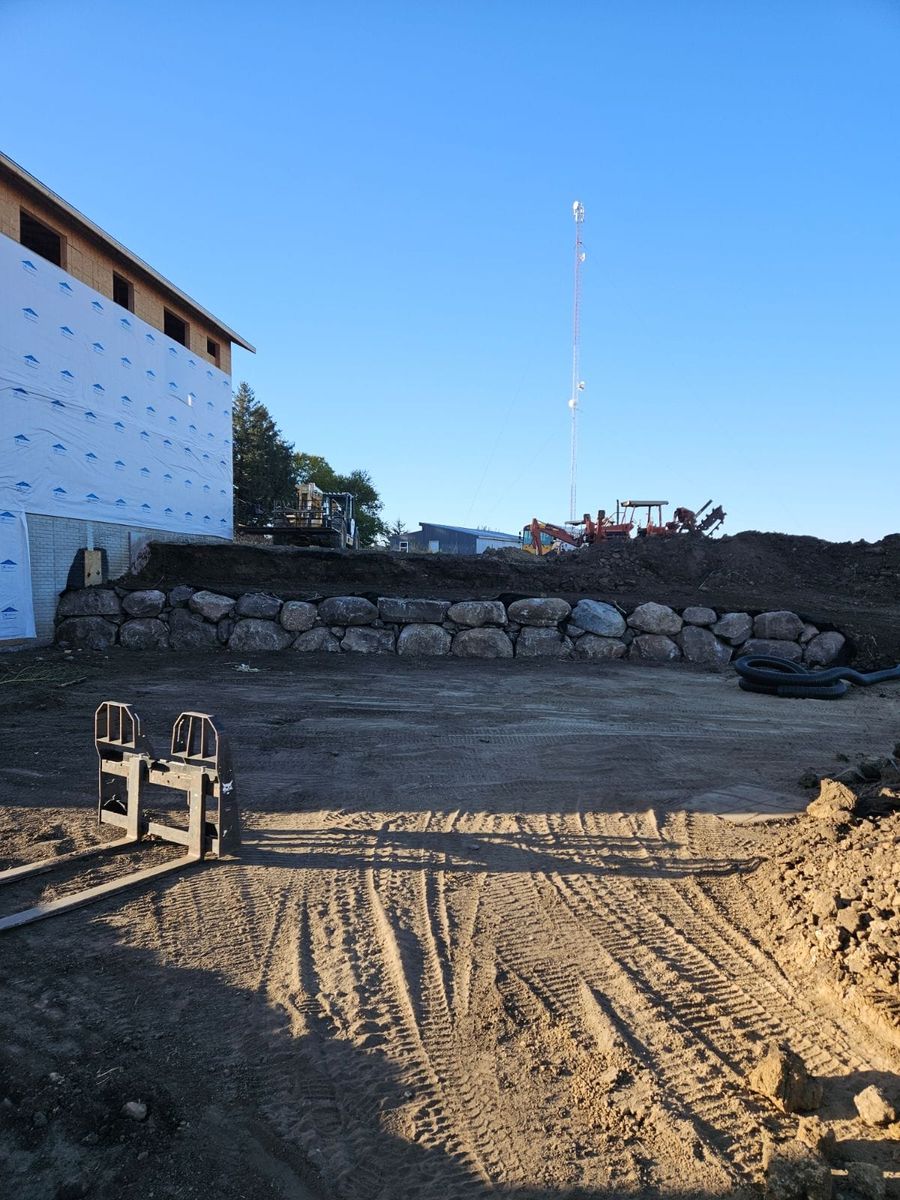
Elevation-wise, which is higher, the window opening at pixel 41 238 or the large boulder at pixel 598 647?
the window opening at pixel 41 238

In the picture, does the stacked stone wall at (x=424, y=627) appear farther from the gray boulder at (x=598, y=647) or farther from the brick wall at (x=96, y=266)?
the brick wall at (x=96, y=266)

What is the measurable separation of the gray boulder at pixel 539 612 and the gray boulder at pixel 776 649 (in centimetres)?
376

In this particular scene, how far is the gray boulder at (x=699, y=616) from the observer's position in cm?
1421

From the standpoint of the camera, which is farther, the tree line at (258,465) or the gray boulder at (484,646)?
the tree line at (258,465)

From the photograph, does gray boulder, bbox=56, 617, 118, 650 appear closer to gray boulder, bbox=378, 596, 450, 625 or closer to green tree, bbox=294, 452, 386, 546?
gray boulder, bbox=378, 596, 450, 625

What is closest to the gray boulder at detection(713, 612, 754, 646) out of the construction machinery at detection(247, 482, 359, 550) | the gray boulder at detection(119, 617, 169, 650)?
the gray boulder at detection(119, 617, 169, 650)

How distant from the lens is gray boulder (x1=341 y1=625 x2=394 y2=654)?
1409 cm

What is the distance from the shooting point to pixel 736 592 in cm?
1627

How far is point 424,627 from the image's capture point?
46.4 feet

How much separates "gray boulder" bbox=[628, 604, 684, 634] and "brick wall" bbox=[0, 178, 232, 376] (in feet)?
47.9

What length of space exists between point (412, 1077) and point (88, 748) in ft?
18.5

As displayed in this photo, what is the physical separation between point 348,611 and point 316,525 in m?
14.1

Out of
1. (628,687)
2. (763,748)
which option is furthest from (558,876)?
(628,687)

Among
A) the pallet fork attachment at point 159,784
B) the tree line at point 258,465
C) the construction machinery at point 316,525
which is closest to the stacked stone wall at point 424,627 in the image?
the pallet fork attachment at point 159,784
